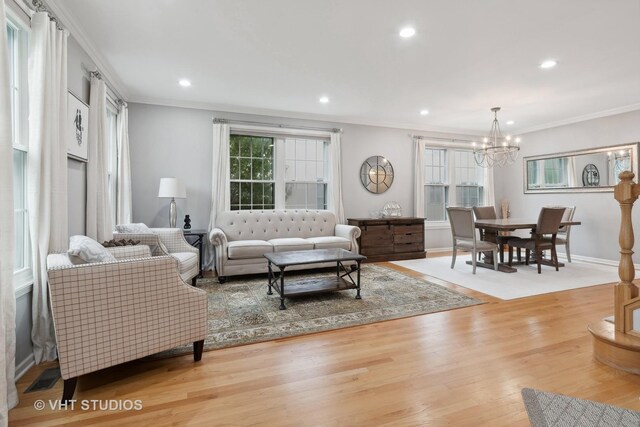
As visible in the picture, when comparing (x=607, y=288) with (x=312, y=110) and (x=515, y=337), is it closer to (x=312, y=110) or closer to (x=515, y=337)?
(x=515, y=337)

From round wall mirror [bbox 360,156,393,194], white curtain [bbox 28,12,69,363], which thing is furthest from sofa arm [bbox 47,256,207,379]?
round wall mirror [bbox 360,156,393,194]

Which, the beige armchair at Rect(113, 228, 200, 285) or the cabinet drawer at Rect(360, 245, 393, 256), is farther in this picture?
the cabinet drawer at Rect(360, 245, 393, 256)

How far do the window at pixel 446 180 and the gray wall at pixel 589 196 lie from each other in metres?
1.05

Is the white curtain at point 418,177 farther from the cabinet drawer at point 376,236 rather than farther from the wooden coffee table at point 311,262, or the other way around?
the wooden coffee table at point 311,262

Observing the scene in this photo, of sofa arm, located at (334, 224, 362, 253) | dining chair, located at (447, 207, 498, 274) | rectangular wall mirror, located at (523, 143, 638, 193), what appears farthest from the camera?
rectangular wall mirror, located at (523, 143, 638, 193)

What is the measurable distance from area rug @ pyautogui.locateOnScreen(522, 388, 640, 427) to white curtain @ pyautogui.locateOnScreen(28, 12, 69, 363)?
2.98 meters

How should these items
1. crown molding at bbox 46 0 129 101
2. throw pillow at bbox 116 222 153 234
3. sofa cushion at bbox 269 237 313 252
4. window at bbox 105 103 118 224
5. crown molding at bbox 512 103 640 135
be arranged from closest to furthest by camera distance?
crown molding at bbox 46 0 129 101 < throw pillow at bbox 116 222 153 234 < window at bbox 105 103 118 224 < sofa cushion at bbox 269 237 313 252 < crown molding at bbox 512 103 640 135

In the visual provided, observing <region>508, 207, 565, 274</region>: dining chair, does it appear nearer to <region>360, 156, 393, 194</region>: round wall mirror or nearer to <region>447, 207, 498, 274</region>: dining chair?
<region>447, 207, 498, 274</region>: dining chair

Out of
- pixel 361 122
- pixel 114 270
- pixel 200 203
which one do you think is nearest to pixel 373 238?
pixel 361 122

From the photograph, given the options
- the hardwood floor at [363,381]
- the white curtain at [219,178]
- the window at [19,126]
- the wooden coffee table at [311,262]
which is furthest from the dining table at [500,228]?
the window at [19,126]

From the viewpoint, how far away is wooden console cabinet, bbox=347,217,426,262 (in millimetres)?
5507

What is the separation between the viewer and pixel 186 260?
137 inches

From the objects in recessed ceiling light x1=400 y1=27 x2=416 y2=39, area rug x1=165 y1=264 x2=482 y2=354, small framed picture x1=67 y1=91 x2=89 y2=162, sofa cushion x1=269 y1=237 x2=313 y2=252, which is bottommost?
area rug x1=165 y1=264 x2=482 y2=354

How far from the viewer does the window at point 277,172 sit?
5367mm
